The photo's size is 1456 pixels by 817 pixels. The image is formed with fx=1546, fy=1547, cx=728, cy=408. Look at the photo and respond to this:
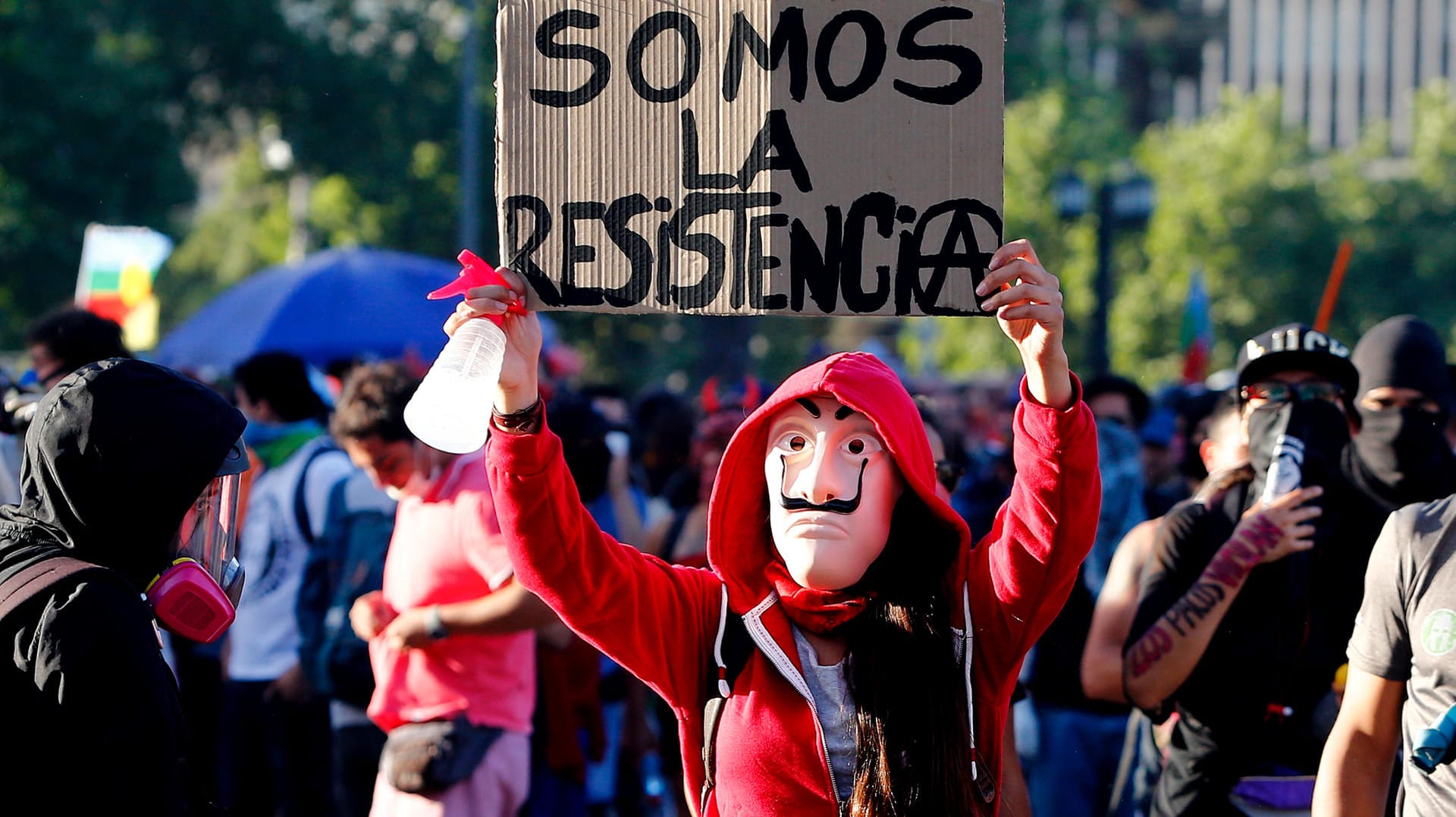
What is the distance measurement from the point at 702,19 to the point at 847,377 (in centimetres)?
72

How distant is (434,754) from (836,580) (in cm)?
191

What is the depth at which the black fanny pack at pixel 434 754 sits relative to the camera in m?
4.36

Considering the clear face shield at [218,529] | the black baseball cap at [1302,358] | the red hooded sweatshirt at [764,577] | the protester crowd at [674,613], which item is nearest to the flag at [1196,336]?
the protester crowd at [674,613]

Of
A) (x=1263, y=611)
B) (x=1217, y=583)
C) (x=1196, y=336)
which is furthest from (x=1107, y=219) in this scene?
(x=1217, y=583)

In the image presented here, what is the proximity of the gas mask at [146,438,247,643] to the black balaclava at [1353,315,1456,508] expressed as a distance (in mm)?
3058

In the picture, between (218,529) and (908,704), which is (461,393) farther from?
(908,704)

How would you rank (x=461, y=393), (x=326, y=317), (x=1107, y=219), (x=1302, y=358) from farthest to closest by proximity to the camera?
1. (x=1107, y=219)
2. (x=326, y=317)
3. (x=1302, y=358)
4. (x=461, y=393)

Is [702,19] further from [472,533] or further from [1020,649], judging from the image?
[472,533]

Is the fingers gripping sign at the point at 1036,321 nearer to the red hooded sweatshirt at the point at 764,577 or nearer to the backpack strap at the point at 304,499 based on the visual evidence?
the red hooded sweatshirt at the point at 764,577

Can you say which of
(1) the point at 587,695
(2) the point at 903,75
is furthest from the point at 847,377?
(1) the point at 587,695

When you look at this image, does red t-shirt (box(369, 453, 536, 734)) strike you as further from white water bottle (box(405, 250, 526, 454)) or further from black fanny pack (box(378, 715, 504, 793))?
white water bottle (box(405, 250, 526, 454))

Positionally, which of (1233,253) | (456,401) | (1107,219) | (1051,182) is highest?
(1051,182)

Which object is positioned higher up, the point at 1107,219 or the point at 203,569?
the point at 1107,219

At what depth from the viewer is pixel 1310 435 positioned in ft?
12.7
